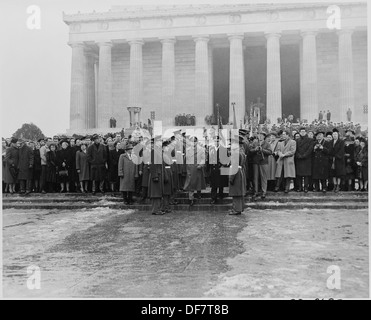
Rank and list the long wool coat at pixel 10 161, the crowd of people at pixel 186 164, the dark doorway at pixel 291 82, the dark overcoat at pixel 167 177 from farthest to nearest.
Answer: the dark doorway at pixel 291 82
the long wool coat at pixel 10 161
the crowd of people at pixel 186 164
the dark overcoat at pixel 167 177

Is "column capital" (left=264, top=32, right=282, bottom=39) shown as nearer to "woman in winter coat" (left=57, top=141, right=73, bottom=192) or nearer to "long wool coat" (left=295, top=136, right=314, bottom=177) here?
"long wool coat" (left=295, top=136, right=314, bottom=177)

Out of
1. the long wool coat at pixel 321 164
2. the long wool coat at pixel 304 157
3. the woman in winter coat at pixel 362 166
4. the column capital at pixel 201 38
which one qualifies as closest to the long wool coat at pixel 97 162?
the long wool coat at pixel 304 157

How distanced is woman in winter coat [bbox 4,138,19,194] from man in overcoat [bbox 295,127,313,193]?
9980 mm

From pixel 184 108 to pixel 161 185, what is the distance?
27.3 m

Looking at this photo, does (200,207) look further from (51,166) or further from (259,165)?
(51,166)

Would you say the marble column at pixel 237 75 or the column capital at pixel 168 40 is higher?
the column capital at pixel 168 40

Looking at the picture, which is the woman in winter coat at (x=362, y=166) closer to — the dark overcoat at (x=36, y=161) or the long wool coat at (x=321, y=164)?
the long wool coat at (x=321, y=164)

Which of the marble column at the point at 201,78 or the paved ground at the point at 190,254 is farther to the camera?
the marble column at the point at 201,78

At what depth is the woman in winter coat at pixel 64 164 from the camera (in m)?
16.2

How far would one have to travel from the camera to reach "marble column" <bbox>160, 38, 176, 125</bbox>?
37.6 m

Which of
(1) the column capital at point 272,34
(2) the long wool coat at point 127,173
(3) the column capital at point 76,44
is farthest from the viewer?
(3) the column capital at point 76,44

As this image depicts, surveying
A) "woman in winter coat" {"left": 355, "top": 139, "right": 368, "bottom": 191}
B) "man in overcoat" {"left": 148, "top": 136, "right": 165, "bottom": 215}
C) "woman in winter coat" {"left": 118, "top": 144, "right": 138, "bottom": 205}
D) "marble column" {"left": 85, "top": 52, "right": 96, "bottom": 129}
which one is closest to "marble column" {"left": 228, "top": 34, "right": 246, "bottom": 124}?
"marble column" {"left": 85, "top": 52, "right": 96, "bottom": 129}

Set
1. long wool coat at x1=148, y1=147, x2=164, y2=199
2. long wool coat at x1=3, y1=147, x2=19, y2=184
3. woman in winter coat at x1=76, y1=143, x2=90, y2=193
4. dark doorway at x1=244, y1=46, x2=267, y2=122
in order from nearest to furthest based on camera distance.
Answer: long wool coat at x1=148, y1=147, x2=164, y2=199 < woman in winter coat at x1=76, y1=143, x2=90, y2=193 < long wool coat at x1=3, y1=147, x2=19, y2=184 < dark doorway at x1=244, y1=46, x2=267, y2=122
